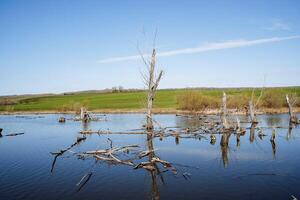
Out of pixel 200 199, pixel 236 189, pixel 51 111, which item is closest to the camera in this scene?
pixel 200 199

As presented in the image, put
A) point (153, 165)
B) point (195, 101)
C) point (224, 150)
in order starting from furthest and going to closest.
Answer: point (195, 101)
point (224, 150)
point (153, 165)

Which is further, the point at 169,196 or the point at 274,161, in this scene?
the point at 274,161

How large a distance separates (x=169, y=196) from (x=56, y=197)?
5432 millimetres

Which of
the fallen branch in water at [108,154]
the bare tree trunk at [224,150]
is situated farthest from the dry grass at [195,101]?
the fallen branch in water at [108,154]

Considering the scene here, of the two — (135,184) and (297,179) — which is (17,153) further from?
(297,179)

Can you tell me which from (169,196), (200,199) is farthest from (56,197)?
(200,199)

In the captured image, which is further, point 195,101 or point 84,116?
point 195,101

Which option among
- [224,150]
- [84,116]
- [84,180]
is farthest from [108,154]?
[84,116]

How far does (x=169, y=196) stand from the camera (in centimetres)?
1631

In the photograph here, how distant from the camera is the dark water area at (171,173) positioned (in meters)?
17.0

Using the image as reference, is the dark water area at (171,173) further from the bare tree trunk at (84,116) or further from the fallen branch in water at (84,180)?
the bare tree trunk at (84,116)

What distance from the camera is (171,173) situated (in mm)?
20578

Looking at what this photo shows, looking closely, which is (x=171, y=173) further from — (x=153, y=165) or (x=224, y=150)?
(x=224, y=150)

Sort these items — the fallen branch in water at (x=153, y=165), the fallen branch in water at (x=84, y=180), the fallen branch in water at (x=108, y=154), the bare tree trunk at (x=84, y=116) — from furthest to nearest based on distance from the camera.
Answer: the bare tree trunk at (x=84, y=116), the fallen branch in water at (x=108, y=154), the fallen branch in water at (x=153, y=165), the fallen branch in water at (x=84, y=180)
